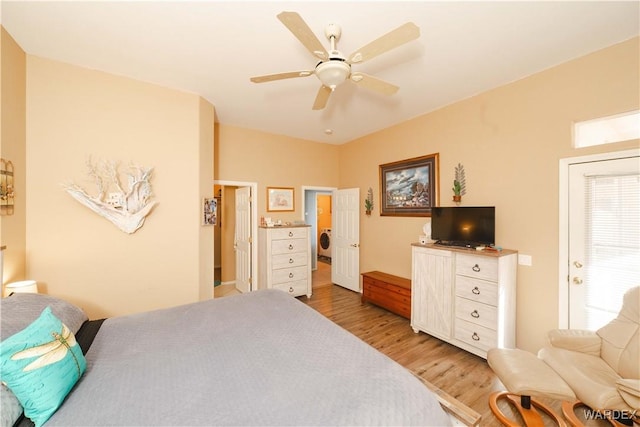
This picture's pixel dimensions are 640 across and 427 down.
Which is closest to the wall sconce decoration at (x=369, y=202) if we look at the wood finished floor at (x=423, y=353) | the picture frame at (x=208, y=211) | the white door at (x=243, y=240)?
the wood finished floor at (x=423, y=353)

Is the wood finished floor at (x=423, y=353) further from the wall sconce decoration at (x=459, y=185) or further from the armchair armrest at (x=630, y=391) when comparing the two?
the wall sconce decoration at (x=459, y=185)

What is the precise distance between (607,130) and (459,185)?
4.16 ft

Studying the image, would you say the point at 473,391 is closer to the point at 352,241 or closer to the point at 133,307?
the point at 352,241

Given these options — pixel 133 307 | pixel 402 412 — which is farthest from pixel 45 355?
pixel 133 307

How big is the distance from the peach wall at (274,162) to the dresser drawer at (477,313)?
3.02m

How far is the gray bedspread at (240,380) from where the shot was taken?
0.94m

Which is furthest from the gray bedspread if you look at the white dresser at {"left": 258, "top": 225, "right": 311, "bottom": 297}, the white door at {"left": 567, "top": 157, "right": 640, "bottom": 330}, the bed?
the white dresser at {"left": 258, "top": 225, "right": 311, "bottom": 297}

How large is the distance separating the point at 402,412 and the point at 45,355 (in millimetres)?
1474

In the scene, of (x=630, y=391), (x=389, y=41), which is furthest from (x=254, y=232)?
(x=630, y=391)

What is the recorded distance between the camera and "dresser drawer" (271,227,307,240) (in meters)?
4.11

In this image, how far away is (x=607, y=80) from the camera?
82.9 inches

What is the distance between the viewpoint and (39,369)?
98 centimetres

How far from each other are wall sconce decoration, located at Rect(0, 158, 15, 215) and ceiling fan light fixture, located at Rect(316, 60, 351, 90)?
248 cm

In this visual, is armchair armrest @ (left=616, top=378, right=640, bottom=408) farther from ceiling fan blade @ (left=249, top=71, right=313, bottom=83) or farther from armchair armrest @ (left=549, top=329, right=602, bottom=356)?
ceiling fan blade @ (left=249, top=71, right=313, bottom=83)
